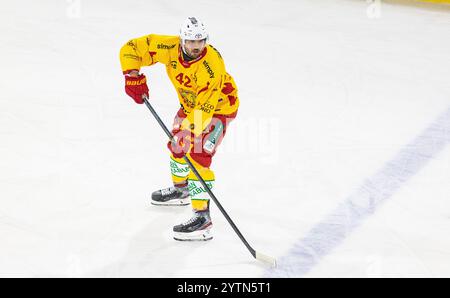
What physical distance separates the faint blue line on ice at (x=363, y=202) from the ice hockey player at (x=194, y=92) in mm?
529

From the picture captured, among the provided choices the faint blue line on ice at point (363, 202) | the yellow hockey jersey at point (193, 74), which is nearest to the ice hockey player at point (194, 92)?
the yellow hockey jersey at point (193, 74)

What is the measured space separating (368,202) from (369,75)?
1.89m

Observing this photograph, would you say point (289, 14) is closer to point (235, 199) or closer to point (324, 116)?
point (324, 116)

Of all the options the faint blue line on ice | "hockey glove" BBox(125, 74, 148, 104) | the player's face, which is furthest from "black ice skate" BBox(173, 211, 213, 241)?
the player's face

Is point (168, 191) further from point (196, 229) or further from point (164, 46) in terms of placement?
point (164, 46)

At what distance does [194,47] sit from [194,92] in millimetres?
284

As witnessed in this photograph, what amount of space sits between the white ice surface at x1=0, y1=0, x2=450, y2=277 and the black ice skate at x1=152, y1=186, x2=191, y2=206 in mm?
54

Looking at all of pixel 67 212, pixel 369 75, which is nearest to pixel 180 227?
pixel 67 212

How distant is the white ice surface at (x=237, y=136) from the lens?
4.95 meters

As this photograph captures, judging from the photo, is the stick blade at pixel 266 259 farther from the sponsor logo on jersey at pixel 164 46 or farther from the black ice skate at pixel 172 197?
the sponsor logo on jersey at pixel 164 46

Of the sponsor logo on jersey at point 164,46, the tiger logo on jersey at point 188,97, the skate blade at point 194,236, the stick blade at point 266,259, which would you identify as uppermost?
the sponsor logo on jersey at point 164,46

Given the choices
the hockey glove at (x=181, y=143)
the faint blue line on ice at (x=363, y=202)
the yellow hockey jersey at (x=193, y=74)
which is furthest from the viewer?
the hockey glove at (x=181, y=143)

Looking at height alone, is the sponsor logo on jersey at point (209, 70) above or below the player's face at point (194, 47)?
below

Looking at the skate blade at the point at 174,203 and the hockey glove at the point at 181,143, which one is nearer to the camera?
the hockey glove at the point at 181,143
